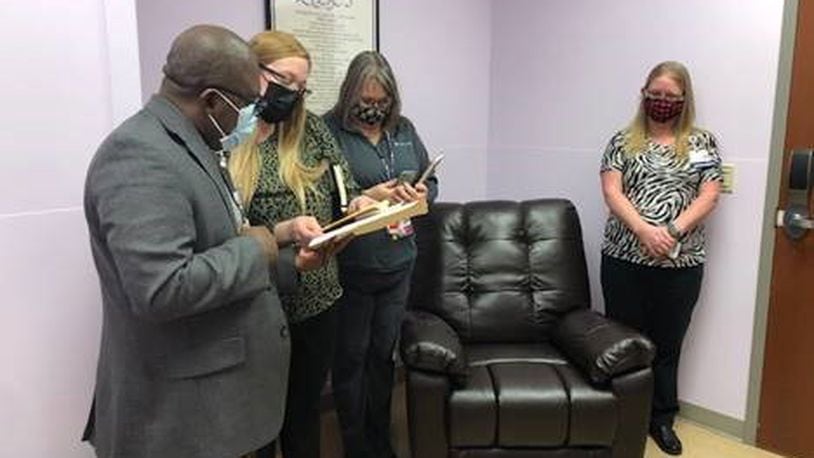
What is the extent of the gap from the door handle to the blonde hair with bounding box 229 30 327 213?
1688mm

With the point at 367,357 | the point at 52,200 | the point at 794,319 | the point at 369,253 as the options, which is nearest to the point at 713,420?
the point at 794,319

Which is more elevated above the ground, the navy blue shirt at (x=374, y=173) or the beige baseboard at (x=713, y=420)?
the navy blue shirt at (x=374, y=173)

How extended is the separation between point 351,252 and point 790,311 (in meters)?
1.63

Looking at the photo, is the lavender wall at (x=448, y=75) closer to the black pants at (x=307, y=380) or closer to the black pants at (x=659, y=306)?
the black pants at (x=659, y=306)

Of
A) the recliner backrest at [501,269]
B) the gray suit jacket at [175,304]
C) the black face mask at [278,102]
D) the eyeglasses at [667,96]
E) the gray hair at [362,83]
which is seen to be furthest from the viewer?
the recliner backrest at [501,269]

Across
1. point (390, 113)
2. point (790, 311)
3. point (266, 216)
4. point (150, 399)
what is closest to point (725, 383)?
point (790, 311)

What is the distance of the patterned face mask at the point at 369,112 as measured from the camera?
6.75ft

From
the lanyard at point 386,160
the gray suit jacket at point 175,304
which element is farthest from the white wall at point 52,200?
the lanyard at point 386,160

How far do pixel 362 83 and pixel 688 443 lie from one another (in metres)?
1.89

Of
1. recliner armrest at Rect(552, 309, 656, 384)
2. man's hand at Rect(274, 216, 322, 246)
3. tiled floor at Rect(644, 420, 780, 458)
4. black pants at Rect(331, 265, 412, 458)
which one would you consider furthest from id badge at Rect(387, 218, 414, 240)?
tiled floor at Rect(644, 420, 780, 458)

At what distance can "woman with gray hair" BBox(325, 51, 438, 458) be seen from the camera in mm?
2049

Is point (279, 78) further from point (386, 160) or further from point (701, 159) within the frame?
point (701, 159)

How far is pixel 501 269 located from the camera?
2.61m

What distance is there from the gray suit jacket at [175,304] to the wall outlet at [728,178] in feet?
6.14
